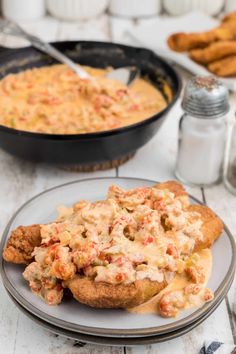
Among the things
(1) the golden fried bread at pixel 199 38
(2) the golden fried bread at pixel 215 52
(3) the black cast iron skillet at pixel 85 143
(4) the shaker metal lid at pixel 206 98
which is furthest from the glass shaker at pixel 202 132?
(1) the golden fried bread at pixel 199 38

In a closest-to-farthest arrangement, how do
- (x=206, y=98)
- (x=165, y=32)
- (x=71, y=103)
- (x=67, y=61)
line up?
1. (x=206, y=98)
2. (x=71, y=103)
3. (x=67, y=61)
4. (x=165, y=32)

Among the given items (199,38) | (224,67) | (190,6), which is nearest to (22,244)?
(224,67)

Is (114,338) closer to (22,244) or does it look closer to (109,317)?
(109,317)

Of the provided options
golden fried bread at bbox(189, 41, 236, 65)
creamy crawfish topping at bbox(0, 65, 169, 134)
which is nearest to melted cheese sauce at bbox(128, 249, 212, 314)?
creamy crawfish topping at bbox(0, 65, 169, 134)

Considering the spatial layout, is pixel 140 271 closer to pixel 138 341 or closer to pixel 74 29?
pixel 138 341

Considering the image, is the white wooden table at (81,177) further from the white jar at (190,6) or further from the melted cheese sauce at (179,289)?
the white jar at (190,6)

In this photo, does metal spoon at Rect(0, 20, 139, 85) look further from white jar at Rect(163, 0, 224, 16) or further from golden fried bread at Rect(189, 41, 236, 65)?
white jar at Rect(163, 0, 224, 16)
